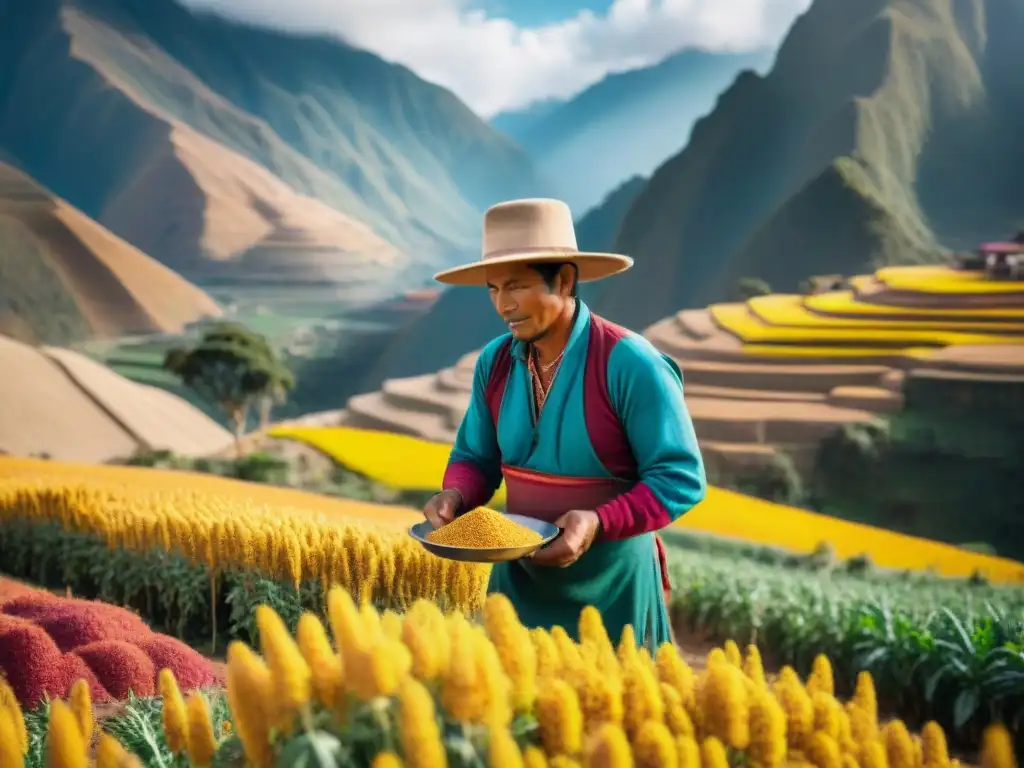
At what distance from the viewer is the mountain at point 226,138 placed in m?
19.5

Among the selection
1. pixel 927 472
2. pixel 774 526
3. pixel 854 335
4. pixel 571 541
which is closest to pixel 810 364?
pixel 854 335

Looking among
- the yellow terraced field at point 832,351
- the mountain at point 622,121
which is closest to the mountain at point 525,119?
the mountain at point 622,121

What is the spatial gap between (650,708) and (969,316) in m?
16.0

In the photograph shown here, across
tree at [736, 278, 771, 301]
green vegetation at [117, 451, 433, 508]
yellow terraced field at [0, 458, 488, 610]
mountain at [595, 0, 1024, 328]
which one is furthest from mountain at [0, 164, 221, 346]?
mountain at [595, 0, 1024, 328]

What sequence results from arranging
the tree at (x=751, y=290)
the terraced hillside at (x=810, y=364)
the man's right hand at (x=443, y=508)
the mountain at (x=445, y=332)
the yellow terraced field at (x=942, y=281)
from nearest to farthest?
the man's right hand at (x=443, y=508), the terraced hillside at (x=810, y=364), the yellow terraced field at (x=942, y=281), the tree at (x=751, y=290), the mountain at (x=445, y=332)

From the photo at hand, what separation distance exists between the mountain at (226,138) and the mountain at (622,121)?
6.90 ft

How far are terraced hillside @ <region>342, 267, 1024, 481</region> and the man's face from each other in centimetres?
1129

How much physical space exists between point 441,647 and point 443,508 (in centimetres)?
73

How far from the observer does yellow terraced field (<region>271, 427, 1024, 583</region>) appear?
8.78 meters

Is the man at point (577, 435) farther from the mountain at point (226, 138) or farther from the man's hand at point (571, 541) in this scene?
the mountain at point (226, 138)

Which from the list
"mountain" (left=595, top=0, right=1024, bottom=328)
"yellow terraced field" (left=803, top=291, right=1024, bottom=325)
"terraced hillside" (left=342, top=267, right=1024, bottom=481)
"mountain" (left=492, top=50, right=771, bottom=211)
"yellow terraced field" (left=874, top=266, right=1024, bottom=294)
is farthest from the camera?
"mountain" (left=595, top=0, right=1024, bottom=328)

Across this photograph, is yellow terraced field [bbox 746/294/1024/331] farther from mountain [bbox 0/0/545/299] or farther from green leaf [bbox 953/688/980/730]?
green leaf [bbox 953/688/980/730]

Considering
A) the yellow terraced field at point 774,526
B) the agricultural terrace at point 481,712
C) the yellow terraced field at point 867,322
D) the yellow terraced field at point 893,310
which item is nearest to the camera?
the agricultural terrace at point 481,712

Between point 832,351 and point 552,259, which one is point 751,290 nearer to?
point 832,351
